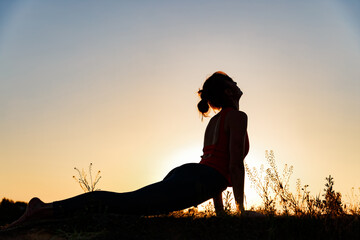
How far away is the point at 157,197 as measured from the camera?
4938mm

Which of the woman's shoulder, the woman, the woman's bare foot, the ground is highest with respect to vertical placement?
the woman's shoulder

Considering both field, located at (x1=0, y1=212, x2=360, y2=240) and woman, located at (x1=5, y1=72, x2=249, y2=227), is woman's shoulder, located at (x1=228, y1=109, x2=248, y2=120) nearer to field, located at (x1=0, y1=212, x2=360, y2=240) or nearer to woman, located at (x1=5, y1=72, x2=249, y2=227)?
woman, located at (x1=5, y1=72, x2=249, y2=227)

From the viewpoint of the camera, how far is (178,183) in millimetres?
5055

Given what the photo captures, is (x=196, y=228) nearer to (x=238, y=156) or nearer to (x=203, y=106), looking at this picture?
(x=238, y=156)

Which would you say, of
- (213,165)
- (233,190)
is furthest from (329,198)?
(213,165)

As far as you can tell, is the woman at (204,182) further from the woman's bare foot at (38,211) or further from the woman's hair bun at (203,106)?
the woman's hair bun at (203,106)

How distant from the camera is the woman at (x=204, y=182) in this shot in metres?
4.86

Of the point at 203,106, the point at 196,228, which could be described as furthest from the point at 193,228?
the point at 203,106

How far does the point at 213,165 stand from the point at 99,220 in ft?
5.67

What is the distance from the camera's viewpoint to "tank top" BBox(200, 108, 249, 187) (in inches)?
210

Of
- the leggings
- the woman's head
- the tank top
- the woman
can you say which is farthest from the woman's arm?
the woman's head

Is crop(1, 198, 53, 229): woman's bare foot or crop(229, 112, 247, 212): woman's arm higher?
crop(229, 112, 247, 212): woman's arm

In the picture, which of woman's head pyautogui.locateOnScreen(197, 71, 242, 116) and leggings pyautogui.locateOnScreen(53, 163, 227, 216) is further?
woman's head pyautogui.locateOnScreen(197, 71, 242, 116)

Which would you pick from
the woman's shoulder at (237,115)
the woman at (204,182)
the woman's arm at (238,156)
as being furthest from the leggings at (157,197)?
the woman's shoulder at (237,115)
